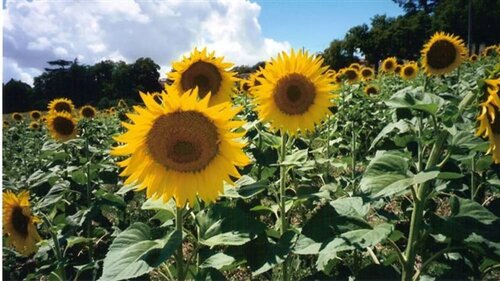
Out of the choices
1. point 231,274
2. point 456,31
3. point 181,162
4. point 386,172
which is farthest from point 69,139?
point 456,31

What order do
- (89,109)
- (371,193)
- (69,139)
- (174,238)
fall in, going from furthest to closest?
(89,109)
(69,139)
(371,193)
(174,238)

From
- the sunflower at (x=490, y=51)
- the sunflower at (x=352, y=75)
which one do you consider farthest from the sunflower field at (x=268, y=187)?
the sunflower at (x=490, y=51)

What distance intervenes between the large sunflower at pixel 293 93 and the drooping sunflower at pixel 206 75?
309 millimetres

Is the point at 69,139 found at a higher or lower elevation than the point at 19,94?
lower

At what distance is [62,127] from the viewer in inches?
197

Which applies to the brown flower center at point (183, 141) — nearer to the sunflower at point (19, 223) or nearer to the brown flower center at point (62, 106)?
the sunflower at point (19, 223)

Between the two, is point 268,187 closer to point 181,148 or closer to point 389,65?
point 181,148

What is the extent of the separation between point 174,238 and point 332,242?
0.63 meters

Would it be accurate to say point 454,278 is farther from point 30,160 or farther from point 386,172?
point 30,160

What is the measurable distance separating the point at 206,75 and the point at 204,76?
0.02m

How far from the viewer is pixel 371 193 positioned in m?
2.04

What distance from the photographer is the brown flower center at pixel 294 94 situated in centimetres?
307

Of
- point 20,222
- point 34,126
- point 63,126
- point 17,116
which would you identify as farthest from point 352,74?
point 17,116

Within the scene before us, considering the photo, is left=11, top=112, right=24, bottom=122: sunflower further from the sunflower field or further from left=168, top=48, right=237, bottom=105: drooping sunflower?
left=168, top=48, right=237, bottom=105: drooping sunflower
